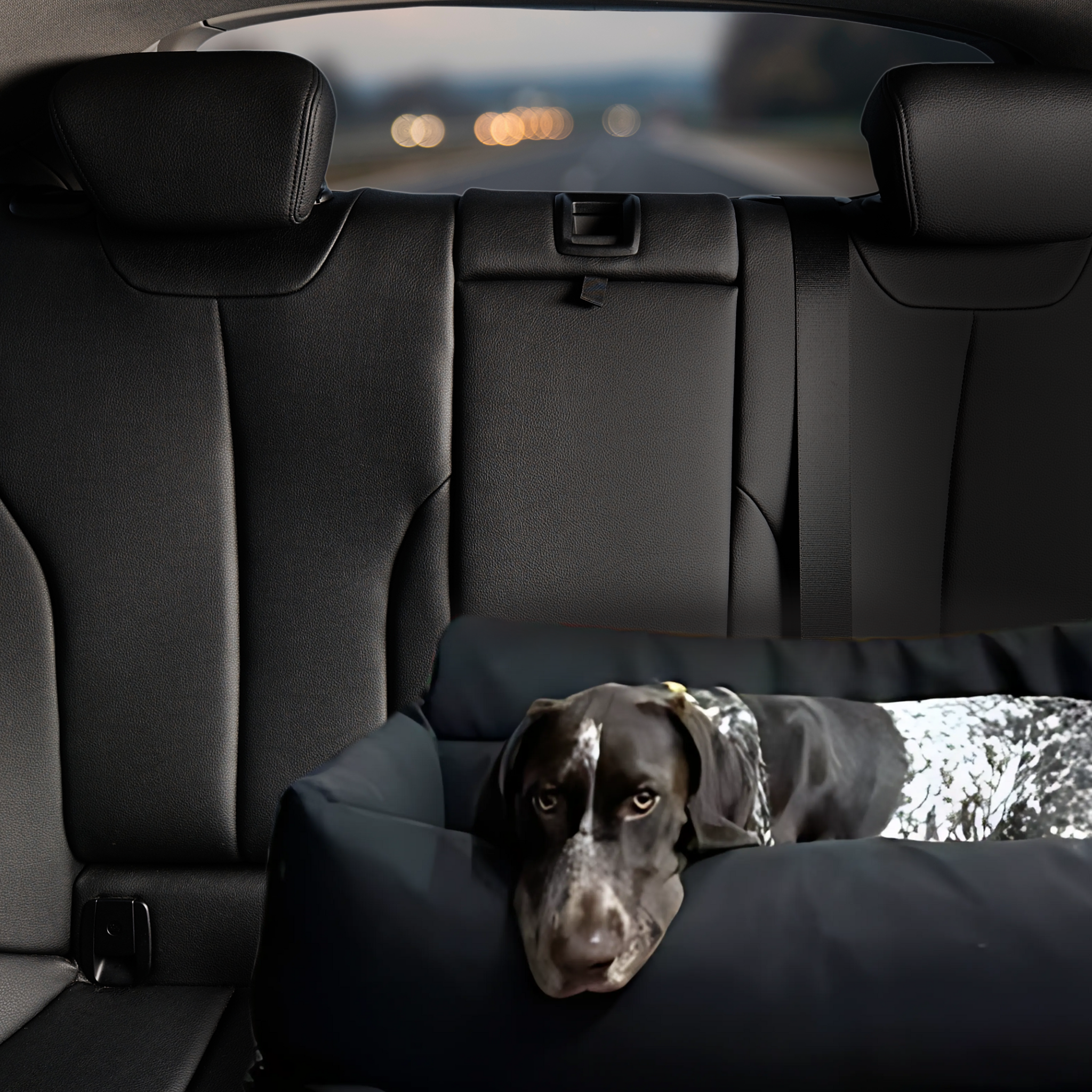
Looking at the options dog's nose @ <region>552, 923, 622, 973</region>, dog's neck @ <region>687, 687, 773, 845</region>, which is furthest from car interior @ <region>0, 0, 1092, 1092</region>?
dog's nose @ <region>552, 923, 622, 973</region>

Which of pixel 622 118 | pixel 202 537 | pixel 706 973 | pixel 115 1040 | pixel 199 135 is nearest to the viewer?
pixel 706 973

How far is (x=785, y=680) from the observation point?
99 cm

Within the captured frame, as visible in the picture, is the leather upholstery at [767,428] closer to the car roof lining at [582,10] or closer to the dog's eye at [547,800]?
the car roof lining at [582,10]

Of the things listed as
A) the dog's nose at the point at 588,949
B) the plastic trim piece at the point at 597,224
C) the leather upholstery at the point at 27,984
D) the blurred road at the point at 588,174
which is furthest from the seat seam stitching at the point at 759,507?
the leather upholstery at the point at 27,984

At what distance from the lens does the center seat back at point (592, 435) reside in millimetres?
1606

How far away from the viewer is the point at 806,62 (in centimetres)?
186

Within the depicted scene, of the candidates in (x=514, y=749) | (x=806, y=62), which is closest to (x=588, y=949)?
(x=514, y=749)

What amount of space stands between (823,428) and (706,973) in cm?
A: 105

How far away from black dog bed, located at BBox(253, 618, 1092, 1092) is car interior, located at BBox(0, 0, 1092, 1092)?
79 cm

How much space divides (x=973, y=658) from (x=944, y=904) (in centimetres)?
31

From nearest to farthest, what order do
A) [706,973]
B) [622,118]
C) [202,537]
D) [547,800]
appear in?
[706,973]
[547,800]
[202,537]
[622,118]

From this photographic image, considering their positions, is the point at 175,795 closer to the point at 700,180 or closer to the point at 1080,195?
the point at 700,180

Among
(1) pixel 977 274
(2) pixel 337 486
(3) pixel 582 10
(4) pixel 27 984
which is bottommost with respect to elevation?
(4) pixel 27 984

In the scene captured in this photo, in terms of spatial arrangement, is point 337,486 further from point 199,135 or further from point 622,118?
point 622,118
